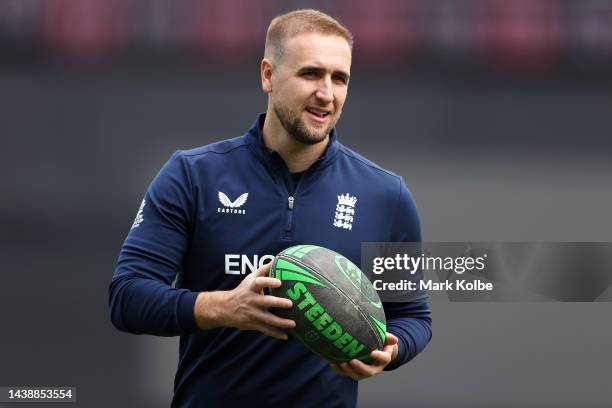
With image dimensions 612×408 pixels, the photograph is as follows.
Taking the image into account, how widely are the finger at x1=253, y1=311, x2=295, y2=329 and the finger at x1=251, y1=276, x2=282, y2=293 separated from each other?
0.07 metres

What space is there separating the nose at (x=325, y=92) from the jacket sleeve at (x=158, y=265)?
448 millimetres

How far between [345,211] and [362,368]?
0.52 metres

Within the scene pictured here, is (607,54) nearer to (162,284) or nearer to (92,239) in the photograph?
(92,239)

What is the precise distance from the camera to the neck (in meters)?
2.89

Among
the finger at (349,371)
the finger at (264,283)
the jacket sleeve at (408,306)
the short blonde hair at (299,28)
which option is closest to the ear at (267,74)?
the short blonde hair at (299,28)

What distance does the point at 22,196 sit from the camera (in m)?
6.68

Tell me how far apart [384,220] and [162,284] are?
0.71m

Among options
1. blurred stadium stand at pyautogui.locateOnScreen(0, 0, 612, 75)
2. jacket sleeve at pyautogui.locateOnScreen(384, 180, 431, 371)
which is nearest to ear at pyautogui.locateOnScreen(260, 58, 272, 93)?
jacket sleeve at pyautogui.locateOnScreen(384, 180, 431, 371)

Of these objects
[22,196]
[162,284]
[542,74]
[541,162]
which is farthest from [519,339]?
[162,284]

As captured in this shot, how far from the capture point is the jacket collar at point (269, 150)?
2.87m

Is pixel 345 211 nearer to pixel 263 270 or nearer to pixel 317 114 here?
pixel 317 114

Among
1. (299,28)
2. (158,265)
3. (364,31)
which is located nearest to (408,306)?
(158,265)

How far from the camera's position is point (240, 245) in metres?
2.76

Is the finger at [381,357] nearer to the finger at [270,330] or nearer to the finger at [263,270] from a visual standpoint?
the finger at [270,330]
